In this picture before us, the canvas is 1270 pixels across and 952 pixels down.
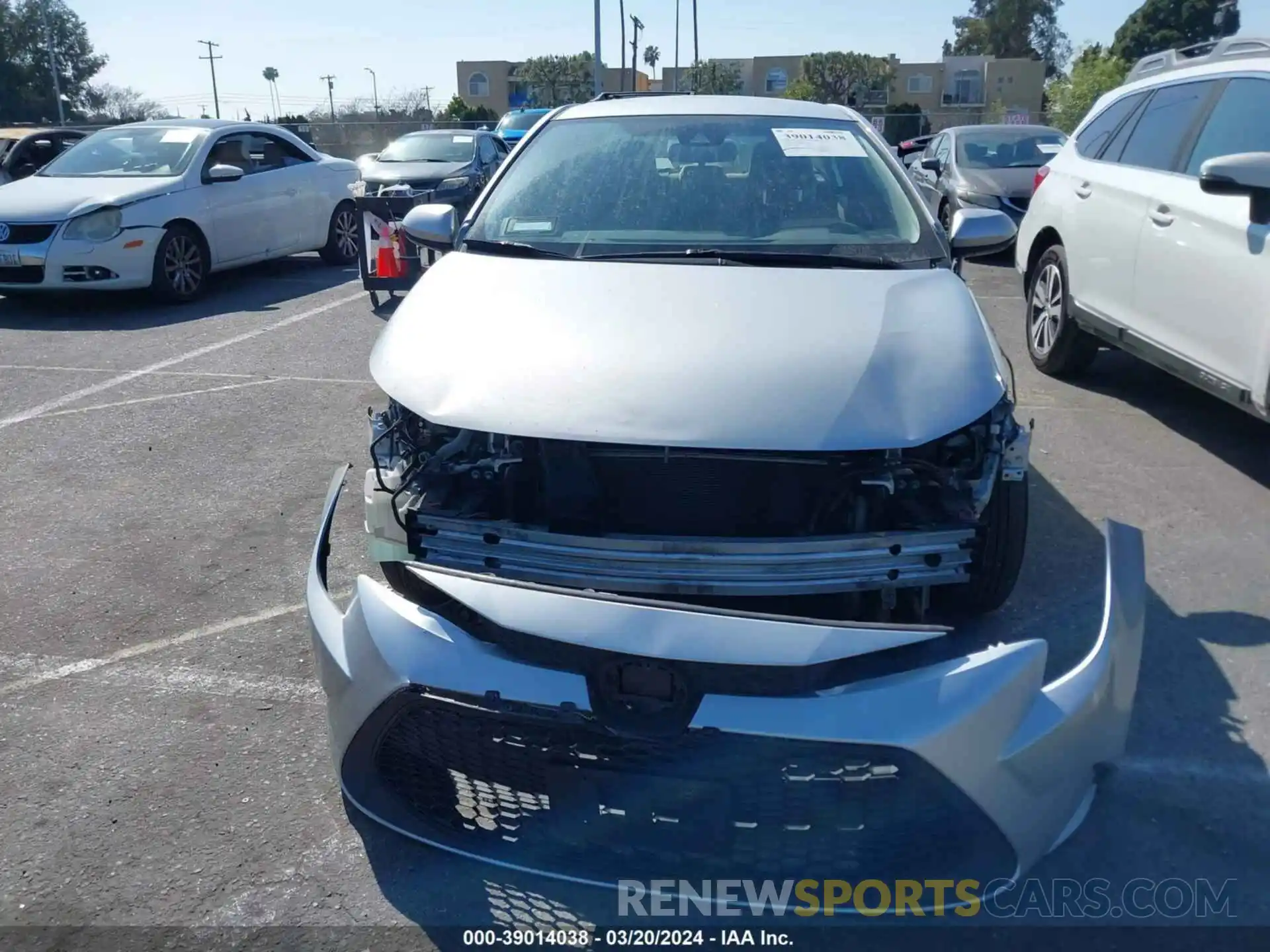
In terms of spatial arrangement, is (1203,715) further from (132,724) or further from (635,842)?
(132,724)

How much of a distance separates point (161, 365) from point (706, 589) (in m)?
6.13

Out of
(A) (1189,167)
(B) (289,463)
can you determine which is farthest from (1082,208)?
(B) (289,463)

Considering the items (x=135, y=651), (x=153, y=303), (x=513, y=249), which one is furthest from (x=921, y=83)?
(x=135, y=651)

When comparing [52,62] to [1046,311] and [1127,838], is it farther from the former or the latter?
[1127,838]

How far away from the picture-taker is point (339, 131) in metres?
40.0

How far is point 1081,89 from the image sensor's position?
114 feet

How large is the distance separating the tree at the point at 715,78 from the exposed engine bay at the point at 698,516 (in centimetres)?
6261

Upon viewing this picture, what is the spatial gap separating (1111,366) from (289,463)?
5286 millimetres

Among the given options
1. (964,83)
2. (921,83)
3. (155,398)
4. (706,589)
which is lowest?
(155,398)

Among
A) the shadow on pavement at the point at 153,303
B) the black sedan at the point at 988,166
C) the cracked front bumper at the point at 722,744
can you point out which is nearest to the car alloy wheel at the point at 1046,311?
the black sedan at the point at 988,166

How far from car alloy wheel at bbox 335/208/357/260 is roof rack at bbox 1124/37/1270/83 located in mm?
8103

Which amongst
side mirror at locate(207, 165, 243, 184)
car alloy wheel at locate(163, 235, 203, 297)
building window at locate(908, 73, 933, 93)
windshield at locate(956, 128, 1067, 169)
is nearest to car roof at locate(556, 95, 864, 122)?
car alloy wheel at locate(163, 235, 203, 297)

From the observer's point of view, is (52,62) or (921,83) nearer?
(52,62)

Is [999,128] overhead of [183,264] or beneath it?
overhead
